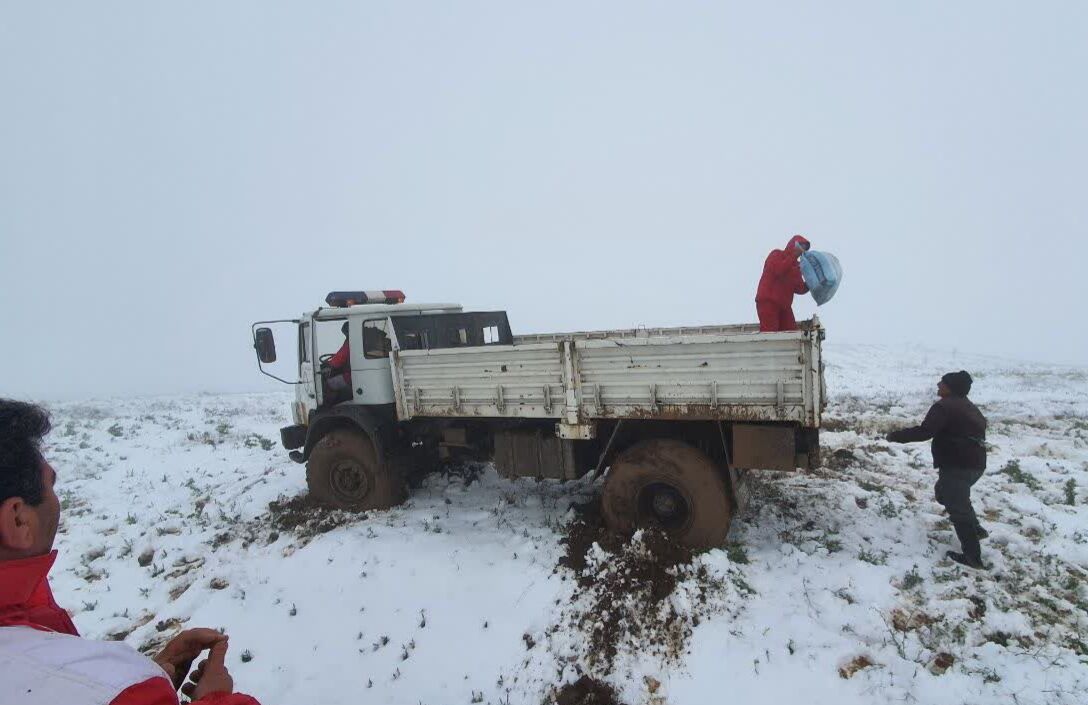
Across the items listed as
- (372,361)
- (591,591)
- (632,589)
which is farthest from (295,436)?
(632,589)

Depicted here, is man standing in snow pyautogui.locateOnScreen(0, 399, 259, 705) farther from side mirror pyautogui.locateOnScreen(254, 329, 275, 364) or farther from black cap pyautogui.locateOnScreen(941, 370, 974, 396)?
black cap pyautogui.locateOnScreen(941, 370, 974, 396)

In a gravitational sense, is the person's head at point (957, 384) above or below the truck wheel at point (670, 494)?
above

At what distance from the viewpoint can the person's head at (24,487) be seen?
53.2 inches

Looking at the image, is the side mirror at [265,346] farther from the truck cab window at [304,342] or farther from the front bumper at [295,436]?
the front bumper at [295,436]

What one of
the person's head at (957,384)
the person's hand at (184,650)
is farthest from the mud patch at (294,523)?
the person's head at (957,384)

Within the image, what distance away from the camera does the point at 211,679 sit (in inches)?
66.5

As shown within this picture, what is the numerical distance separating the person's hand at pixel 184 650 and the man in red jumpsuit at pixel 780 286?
542cm

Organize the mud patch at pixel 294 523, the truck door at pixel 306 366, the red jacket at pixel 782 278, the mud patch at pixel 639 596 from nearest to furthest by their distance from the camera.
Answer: the mud patch at pixel 639 596 < the red jacket at pixel 782 278 < the mud patch at pixel 294 523 < the truck door at pixel 306 366

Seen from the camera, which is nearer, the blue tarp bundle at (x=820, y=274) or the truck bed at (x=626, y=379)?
the truck bed at (x=626, y=379)

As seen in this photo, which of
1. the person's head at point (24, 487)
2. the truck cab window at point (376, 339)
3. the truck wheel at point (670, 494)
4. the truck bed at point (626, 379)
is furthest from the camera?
the truck cab window at point (376, 339)

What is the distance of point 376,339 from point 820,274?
5.24 m

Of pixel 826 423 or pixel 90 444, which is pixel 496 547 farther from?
pixel 90 444

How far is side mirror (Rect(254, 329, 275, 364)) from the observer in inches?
280

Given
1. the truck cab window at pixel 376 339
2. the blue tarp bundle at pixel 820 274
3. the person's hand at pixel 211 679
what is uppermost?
the blue tarp bundle at pixel 820 274
